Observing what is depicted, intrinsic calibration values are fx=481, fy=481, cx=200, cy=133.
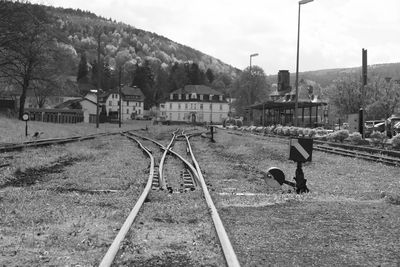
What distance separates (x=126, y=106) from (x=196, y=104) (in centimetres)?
2248

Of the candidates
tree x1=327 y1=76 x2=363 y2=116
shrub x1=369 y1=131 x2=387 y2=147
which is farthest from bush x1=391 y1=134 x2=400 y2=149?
tree x1=327 y1=76 x2=363 y2=116

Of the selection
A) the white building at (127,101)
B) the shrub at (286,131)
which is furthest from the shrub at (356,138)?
the white building at (127,101)

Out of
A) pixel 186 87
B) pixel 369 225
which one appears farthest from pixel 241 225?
pixel 186 87

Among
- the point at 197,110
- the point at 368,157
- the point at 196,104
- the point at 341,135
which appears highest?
the point at 196,104

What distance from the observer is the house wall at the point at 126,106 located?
149 meters

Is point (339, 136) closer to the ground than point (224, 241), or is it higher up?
higher up

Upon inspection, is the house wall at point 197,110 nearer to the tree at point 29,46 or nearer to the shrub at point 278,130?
the tree at point 29,46

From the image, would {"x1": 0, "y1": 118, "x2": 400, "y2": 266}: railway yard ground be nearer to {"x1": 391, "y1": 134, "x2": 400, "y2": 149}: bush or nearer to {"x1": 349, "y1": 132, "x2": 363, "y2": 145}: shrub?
{"x1": 391, "y1": 134, "x2": 400, "y2": 149}: bush

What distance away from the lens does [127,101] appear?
498 feet

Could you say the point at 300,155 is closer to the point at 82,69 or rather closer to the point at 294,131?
the point at 294,131

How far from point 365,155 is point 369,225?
14.0m

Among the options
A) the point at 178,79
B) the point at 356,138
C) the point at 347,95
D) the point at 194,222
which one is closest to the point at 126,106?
the point at 178,79

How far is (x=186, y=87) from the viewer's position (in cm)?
15362

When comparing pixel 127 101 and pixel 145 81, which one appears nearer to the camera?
pixel 127 101
